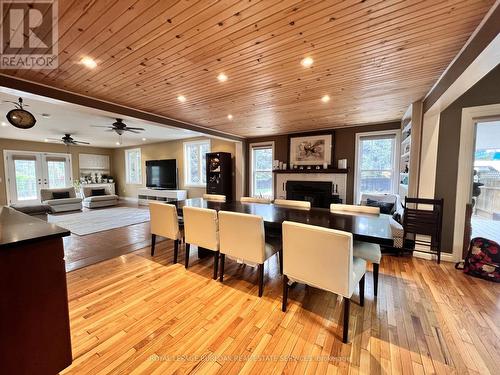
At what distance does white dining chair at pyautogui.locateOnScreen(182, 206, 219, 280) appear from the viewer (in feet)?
7.87

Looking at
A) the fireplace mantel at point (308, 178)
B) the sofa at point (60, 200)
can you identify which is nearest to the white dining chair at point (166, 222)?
the fireplace mantel at point (308, 178)

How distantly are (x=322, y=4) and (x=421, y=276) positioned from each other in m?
3.11

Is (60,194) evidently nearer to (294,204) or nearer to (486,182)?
(294,204)

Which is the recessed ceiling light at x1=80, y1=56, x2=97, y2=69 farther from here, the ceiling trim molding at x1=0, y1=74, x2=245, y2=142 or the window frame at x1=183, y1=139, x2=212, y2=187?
the window frame at x1=183, y1=139, x2=212, y2=187

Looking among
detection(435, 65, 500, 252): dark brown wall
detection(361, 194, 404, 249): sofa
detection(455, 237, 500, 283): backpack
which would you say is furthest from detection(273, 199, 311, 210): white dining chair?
detection(455, 237, 500, 283): backpack

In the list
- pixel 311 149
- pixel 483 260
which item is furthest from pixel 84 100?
pixel 483 260

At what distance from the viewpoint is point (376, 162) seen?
15.2 ft

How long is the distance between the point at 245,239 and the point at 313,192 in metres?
→ 3.50

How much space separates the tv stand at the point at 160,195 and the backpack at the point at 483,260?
23.0ft

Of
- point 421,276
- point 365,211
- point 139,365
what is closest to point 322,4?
point 365,211

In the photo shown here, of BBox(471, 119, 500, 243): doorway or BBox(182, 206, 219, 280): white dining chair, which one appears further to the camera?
BBox(471, 119, 500, 243): doorway

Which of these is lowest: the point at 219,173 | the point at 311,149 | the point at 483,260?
the point at 483,260

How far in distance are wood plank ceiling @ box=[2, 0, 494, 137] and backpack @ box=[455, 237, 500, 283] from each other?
6.84 feet

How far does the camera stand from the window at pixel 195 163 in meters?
7.04
